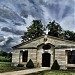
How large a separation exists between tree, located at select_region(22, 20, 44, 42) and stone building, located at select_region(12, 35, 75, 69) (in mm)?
22007

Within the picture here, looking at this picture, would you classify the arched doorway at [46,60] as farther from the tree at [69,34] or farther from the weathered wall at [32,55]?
the tree at [69,34]

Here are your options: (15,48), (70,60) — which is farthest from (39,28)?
(70,60)

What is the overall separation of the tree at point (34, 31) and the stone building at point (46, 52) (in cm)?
2201

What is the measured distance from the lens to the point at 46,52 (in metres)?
31.7

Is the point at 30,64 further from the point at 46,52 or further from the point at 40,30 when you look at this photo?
the point at 40,30

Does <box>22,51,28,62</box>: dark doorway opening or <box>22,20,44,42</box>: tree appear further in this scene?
<box>22,20,44,42</box>: tree

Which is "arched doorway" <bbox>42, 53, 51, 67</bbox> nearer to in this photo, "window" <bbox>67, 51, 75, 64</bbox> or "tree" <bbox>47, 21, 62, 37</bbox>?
"window" <bbox>67, 51, 75, 64</bbox>

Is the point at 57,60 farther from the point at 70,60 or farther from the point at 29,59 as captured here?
the point at 29,59

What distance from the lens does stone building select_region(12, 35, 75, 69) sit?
1177 inches

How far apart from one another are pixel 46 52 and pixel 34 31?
24532mm

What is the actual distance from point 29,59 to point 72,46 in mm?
6921

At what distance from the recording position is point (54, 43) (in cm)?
3086

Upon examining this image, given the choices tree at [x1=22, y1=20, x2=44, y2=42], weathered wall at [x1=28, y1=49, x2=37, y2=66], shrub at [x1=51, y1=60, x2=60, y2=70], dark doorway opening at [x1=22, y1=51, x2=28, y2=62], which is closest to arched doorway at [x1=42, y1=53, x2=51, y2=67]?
weathered wall at [x1=28, y1=49, x2=37, y2=66]

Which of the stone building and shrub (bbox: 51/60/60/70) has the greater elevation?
the stone building
